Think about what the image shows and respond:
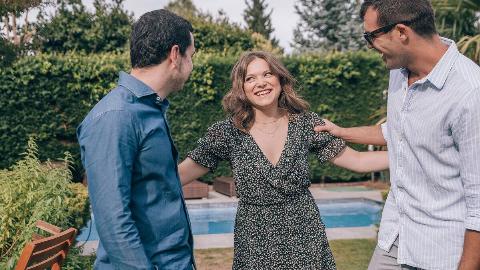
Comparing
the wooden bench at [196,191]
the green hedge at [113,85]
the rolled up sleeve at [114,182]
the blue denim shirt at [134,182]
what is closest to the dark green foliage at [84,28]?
the green hedge at [113,85]

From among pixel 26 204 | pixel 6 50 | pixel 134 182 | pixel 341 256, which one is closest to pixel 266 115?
pixel 134 182

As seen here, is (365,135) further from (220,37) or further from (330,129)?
(220,37)

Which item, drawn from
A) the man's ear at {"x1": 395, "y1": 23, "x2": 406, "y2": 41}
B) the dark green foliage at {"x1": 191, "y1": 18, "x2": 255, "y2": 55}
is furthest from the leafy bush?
the dark green foliage at {"x1": 191, "y1": 18, "x2": 255, "y2": 55}

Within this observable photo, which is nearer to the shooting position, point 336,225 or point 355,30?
point 336,225

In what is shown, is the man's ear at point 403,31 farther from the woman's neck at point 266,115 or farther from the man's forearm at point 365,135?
the woman's neck at point 266,115

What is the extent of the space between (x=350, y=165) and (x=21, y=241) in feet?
8.01

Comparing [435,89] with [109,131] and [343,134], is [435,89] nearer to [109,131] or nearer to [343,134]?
[343,134]

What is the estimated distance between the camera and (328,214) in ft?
39.1

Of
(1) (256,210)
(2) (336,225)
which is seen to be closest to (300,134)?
(1) (256,210)

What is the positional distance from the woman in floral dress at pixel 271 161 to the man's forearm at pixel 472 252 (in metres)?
1.12

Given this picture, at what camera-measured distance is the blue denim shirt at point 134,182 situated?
187 centimetres

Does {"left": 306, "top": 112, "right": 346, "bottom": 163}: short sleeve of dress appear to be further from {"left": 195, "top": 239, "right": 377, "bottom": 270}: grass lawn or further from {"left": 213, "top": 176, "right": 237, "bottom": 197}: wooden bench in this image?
{"left": 213, "top": 176, "right": 237, "bottom": 197}: wooden bench

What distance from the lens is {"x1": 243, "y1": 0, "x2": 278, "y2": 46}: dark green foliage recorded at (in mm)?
29297

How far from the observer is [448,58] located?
7.48 feet
